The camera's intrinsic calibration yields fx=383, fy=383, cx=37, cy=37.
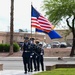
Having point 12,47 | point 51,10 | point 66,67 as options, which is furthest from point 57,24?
point 66,67

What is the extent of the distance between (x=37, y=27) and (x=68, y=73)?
432 cm

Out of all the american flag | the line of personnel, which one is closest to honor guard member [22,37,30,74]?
the line of personnel

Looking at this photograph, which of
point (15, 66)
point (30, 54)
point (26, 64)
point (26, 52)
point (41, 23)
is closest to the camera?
point (26, 52)

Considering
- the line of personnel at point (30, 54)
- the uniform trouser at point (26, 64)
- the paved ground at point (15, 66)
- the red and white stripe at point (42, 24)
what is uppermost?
the red and white stripe at point (42, 24)

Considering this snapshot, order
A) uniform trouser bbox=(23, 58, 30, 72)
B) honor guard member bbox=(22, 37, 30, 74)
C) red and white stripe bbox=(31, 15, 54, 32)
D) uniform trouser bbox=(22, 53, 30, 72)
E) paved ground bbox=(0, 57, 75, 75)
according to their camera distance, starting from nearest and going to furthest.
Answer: honor guard member bbox=(22, 37, 30, 74)
uniform trouser bbox=(22, 53, 30, 72)
uniform trouser bbox=(23, 58, 30, 72)
paved ground bbox=(0, 57, 75, 75)
red and white stripe bbox=(31, 15, 54, 32)

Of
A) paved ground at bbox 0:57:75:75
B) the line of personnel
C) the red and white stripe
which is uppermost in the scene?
the red and white stripe

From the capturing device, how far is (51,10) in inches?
1630

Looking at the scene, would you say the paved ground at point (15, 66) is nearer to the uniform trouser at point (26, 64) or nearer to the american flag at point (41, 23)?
the uniform trouser at point (26, 64)

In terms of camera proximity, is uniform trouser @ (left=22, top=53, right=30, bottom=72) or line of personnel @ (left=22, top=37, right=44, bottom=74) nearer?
line of personnel @ (left=22, top=37, right=44, bottom=74)

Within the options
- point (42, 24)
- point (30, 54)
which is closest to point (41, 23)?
point (42, 24)

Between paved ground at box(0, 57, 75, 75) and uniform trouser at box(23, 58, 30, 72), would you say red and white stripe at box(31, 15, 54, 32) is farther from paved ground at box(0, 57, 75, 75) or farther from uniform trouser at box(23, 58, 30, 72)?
paved ground at box(0, 57, 75, 75)

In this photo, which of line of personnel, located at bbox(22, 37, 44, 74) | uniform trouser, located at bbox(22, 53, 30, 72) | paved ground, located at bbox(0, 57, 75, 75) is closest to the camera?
line of personnel, located at bbox(22, 37, 44, 74)

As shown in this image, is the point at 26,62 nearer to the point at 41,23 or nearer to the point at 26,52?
the point at 26,52

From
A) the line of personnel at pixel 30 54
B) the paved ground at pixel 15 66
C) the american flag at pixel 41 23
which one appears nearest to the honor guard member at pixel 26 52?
the line of personnel at pixel 30 54
